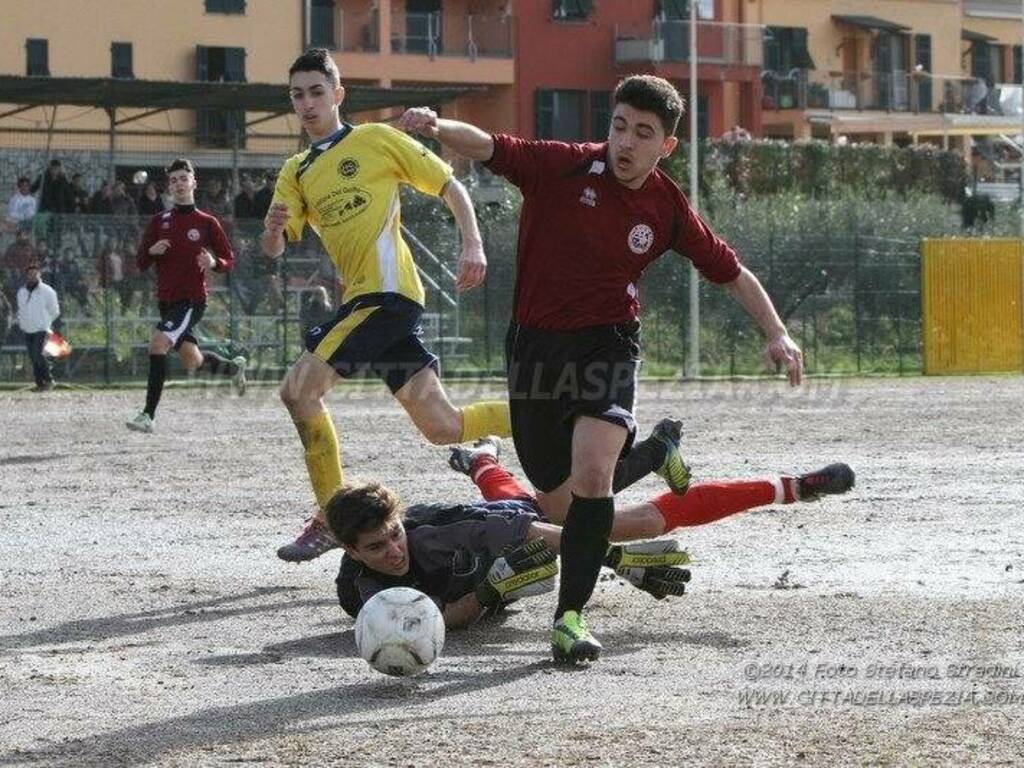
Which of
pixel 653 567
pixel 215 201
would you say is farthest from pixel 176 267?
pixel 215 201

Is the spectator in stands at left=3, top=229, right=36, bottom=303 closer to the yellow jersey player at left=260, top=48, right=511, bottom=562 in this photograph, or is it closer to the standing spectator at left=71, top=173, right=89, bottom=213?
the standing spectator at left=71, top=173, right=89, bottom=213

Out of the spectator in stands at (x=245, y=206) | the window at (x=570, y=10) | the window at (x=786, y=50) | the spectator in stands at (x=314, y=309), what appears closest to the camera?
the spectator in stands at (x=314, y=309)

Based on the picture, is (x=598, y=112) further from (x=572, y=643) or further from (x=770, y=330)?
(x=572, y=643)

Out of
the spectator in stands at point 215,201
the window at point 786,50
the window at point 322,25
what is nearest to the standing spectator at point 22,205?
the spectator in stands at point 215,201

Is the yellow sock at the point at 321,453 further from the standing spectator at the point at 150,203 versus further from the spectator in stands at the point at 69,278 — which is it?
the standing spectator at the point at 150,203

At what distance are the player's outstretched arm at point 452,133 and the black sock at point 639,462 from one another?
1.86m

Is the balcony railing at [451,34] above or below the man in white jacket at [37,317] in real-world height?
above

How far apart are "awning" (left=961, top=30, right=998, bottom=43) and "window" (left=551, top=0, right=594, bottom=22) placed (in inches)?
870

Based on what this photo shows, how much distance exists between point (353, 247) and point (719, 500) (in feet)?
7.34

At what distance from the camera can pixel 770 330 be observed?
26.5 feet

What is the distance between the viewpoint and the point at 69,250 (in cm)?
2909

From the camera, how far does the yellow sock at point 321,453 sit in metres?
9.85

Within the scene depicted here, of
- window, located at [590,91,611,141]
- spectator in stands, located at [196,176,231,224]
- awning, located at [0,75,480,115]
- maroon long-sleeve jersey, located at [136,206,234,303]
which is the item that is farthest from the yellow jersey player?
window, located at [590,91,611,141]

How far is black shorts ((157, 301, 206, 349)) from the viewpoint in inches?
728
